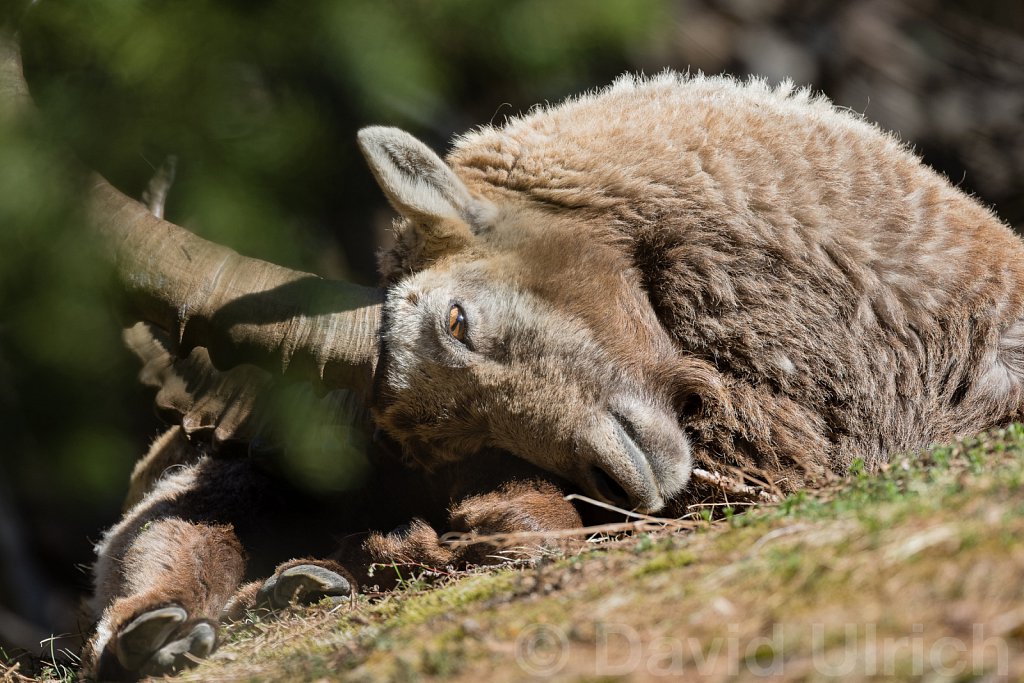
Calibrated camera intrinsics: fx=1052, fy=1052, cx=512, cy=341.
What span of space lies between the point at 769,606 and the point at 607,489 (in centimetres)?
187

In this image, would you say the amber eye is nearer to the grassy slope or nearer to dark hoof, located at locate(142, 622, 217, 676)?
the grassy slope

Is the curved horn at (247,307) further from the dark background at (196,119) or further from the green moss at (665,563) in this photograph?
the green moss at (665,563)

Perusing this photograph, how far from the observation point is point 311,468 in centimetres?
289

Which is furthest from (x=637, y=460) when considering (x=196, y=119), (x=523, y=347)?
(x=196, y=119)

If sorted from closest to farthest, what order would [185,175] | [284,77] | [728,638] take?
[185,175]
[284,77]
[728,638]

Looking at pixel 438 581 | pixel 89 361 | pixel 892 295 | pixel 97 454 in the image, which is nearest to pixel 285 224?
pixel 89 361

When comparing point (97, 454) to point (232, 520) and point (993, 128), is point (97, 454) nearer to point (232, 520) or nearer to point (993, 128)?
point (232, 520)

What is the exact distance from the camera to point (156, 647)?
11.4ft

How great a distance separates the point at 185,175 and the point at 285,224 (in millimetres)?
167

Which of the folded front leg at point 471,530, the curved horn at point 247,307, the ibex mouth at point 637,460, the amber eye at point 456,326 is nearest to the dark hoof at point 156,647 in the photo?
the folded front leg at point 471,530

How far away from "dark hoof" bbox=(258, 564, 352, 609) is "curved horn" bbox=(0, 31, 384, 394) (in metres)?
0.69

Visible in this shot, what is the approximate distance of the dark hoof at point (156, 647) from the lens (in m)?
3.43

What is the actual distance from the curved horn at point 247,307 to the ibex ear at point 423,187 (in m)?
0.36

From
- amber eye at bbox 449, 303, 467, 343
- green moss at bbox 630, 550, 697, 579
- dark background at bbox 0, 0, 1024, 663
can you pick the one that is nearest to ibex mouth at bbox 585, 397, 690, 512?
amber eye at bbox 449, 303, 467, 343
